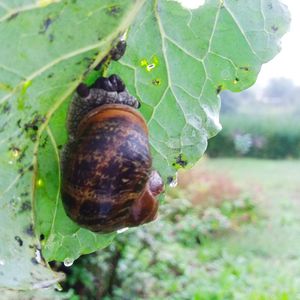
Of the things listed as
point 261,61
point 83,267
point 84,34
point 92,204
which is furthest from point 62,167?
point 83,267

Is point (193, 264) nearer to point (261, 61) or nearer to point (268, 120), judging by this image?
point (261, 61)

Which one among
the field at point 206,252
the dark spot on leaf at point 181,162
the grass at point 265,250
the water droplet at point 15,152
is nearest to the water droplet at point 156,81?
the dark spot on leaf at point 181,162

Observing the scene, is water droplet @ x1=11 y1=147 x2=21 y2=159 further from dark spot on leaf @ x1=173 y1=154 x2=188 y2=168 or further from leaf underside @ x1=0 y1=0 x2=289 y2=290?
dark spot on leaf @ x1=173 y1=154 x2=188 y2=168

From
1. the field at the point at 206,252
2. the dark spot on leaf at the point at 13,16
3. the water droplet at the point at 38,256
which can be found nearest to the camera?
the dark spot on leaf at the point at 13,16

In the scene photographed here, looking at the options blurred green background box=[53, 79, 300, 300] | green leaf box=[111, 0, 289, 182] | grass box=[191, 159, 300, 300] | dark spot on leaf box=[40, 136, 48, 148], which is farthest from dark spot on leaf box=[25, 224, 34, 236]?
grass box=[191, 159, 300, 300]

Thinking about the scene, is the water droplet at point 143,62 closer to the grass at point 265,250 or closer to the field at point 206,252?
the field at point 206,252

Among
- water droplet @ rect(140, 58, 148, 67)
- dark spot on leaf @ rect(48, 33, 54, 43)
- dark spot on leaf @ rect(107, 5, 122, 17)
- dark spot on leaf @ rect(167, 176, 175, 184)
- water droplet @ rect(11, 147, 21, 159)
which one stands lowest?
dark spot on leaf @ rect(167, 176, 175, 184)

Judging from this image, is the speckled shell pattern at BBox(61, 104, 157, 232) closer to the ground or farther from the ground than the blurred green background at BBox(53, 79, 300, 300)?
farther from the ground

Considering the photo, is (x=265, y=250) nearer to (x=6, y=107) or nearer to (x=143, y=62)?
(x=143, y=62)
